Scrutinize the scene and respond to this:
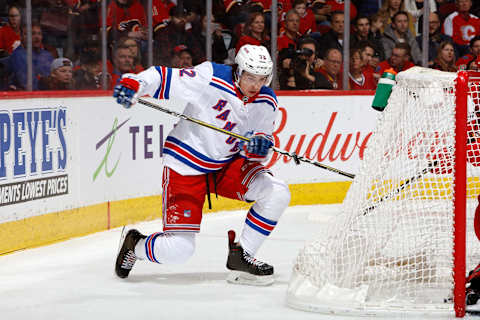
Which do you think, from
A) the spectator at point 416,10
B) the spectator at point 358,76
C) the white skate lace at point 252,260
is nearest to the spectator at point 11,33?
the white skate lace at point 252,260

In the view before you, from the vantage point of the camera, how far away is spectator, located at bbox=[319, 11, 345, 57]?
251 inches

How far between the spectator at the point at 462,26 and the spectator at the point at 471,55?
0.11 ft

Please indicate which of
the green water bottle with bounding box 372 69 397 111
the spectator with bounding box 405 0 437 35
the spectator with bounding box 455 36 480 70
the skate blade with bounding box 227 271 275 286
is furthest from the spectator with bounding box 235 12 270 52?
the green water bottle with bounding box 372 69 397 111

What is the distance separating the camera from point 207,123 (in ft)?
11.5

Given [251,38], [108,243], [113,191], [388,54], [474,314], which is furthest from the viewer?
[388,54]

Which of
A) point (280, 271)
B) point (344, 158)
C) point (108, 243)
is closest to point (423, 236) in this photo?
point (280, 271)

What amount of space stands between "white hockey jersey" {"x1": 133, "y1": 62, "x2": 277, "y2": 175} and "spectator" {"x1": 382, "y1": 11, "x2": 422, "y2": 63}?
10.8 ft

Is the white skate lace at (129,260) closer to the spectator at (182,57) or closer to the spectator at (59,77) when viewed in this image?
the spectator at (59,77)

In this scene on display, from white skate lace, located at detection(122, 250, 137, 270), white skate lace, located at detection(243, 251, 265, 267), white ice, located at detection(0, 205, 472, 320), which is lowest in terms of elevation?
white ice, located at detection(0, 205, 472, 320)

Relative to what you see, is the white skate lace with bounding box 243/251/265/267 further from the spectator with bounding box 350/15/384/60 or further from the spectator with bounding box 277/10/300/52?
the spectator with bounding box 350/15/384/60

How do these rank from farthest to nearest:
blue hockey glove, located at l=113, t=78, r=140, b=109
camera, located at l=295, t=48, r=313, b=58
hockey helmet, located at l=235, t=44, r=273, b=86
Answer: camera, located at l=295, t=48, r=313, b=58
hockey helmet, located at l=235, t=44, r=273, b=86
blue hockey glove, located at l=113, t=78, r=140, b=109

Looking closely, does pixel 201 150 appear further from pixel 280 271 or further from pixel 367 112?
pixel 367 112

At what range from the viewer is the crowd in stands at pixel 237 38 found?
15.5 feet

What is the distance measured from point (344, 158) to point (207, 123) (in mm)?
2809
